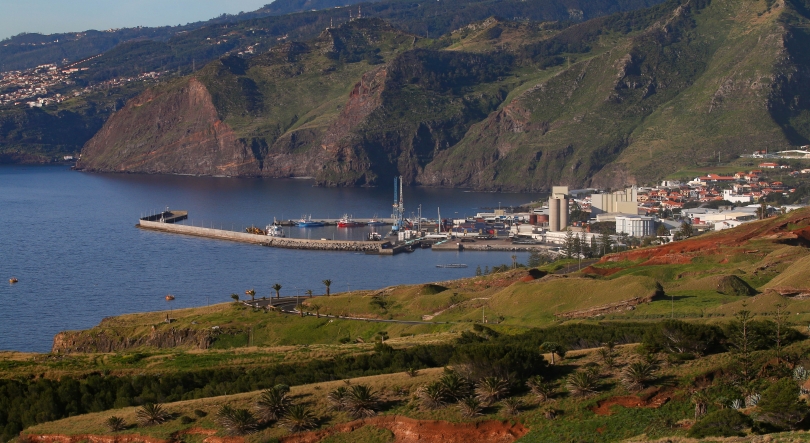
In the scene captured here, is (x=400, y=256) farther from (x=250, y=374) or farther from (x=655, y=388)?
(x=655, y=388)

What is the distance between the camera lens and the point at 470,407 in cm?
2945

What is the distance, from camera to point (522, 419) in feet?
95.9

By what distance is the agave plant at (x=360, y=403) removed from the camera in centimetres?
3038

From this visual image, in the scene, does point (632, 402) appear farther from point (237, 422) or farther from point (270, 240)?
point (270, 240)

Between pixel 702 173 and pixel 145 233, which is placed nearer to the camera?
pixel 145 233

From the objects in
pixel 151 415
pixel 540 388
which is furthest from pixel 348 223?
pixel 540 388

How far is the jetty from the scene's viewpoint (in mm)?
129375

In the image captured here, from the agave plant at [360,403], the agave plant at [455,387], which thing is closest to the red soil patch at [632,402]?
the agave plant at [455,387]

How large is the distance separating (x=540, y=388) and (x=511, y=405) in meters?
1.01

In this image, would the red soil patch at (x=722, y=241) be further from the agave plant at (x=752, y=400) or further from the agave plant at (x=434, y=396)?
the agave plant at (x=434, y=396)

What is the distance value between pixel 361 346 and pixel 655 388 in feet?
57.2

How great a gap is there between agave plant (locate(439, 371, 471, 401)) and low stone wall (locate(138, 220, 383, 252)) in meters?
98.1

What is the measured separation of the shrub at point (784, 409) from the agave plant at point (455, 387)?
7.40 meters

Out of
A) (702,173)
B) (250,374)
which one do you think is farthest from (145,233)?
(250,374)
